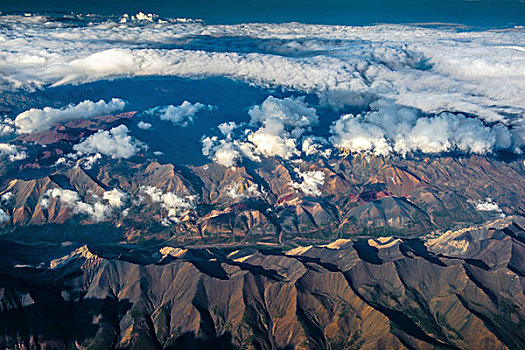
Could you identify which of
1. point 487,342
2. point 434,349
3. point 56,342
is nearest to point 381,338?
point 434,349

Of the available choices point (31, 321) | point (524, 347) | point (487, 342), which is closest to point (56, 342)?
point (31, 321)

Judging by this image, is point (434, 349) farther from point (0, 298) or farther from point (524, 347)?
point (0, 298)

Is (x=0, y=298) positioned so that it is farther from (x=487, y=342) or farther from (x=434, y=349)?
(x=487, y=342)

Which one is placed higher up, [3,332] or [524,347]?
[524,347]

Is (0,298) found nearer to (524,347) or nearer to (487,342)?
(487,342)

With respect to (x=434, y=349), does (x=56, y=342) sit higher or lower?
lower

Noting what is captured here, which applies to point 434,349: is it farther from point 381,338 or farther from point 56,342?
point 56,342

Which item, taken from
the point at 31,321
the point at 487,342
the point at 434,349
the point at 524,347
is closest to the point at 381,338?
the point at 434,349

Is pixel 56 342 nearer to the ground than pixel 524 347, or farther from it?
nearer to the ground

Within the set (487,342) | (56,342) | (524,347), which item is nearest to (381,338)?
(487,342)
